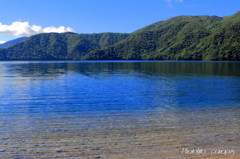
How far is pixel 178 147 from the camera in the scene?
12391mm

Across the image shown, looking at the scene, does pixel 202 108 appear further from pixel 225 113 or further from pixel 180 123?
pixel 180 123

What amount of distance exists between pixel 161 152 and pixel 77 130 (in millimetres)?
6682

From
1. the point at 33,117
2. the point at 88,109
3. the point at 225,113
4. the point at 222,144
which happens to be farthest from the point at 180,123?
the point at 33,117

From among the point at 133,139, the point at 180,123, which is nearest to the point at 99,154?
the point at 133,139

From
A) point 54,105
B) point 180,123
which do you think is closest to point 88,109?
point 54,105

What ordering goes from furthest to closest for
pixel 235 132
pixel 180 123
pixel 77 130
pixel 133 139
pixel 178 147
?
pixel 180 123
pixel 77 130
pixel 235 132
pixel 133 139
pixel 178 147

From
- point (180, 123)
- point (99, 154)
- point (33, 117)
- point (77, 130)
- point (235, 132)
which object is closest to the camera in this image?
point (99, 154)

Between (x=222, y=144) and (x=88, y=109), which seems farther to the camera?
(x=88, y=109)

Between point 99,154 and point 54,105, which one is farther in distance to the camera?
point 54,105

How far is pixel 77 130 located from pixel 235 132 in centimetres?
1081

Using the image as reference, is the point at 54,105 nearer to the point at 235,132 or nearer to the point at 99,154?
the point at 99,154

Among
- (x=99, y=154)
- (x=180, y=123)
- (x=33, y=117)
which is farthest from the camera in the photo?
(x=33, y=117)

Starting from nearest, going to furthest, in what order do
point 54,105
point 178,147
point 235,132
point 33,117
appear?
1. point 178,147
2. point 235,132
3. point 33,117
4. point 54,105

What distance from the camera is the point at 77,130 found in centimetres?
1591
